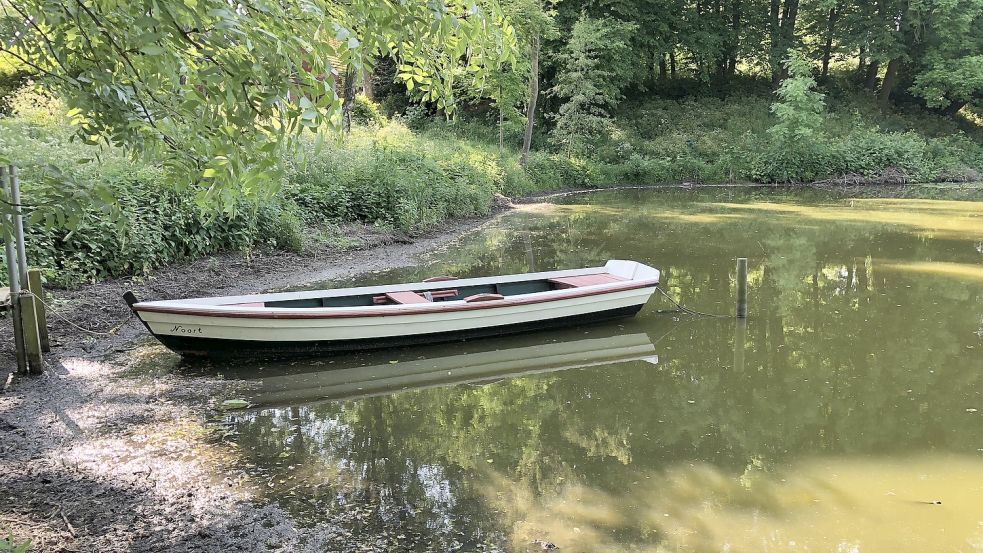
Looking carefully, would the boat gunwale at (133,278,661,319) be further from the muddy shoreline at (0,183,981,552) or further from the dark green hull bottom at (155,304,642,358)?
the muddy shoreline at (0,183,981,552)

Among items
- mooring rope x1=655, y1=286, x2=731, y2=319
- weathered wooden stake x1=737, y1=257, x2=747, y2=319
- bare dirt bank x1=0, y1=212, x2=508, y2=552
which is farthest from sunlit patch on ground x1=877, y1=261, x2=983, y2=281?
bare dirt bank x1=0, y1=212, x2=508, y2=552

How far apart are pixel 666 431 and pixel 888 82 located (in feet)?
116

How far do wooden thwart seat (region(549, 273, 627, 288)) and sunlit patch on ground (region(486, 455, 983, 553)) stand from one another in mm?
4353

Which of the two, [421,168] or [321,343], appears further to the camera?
[421,168]

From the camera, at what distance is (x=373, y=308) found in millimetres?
7906

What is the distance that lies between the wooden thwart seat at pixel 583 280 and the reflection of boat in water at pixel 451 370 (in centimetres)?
92

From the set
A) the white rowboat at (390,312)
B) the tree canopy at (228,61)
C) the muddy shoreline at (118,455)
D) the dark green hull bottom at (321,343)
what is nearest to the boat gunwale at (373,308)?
the white rowboat at (390,312)

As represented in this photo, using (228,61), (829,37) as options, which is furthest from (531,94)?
(228,61)

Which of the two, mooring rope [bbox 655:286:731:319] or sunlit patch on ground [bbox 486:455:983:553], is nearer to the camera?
sunlit patch on ground [bbox 486:455:983:553]

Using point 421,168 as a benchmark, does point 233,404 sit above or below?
below

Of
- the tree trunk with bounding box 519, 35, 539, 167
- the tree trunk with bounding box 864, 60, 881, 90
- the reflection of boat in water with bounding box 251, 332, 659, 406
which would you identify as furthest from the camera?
the tree trunk with bounding box 864, 60, 881, 90

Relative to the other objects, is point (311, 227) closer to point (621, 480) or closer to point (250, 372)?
point (250, 372)

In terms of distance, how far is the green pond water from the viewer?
461cm

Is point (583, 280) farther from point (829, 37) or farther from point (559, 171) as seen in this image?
point (829, 37)
